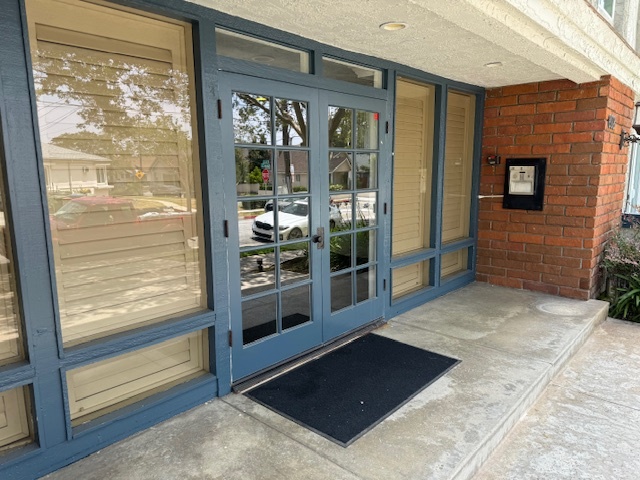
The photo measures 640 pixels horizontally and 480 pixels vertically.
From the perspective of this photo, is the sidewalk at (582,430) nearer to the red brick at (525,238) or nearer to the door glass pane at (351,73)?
the red brick at (525,238)

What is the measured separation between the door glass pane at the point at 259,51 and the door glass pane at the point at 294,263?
1214 millimetres

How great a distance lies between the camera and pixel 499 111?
4766 millimetres

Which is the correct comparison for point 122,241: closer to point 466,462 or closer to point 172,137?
point 172,137

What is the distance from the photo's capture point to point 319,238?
314 cm

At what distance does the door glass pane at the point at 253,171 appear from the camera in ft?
8.58

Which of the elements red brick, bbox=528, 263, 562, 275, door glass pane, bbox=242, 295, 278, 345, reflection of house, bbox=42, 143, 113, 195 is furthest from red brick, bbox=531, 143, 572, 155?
reflection of house, bbox=42, 143, 113, 195

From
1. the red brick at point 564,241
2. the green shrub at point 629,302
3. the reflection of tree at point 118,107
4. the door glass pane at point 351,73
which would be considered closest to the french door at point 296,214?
the door glass pane at point 351,73

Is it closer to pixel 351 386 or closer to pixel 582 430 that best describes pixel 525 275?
pixel 582 430

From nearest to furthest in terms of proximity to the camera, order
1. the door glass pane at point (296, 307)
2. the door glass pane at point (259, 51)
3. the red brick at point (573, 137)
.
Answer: the door glass pane at point (259, 51) < the door glass pane at point (296, 307) < the red brick at point (573, 137)

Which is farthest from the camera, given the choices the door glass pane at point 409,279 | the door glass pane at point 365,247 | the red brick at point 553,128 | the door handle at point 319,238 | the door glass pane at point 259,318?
the red brick at point 553,128

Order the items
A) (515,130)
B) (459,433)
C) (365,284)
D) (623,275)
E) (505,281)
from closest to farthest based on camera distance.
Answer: (459,433) → (365,284) → (623,275) → (515,130) → (505,281)

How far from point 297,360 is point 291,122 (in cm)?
166

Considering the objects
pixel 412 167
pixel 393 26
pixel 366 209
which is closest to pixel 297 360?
pixel 366 209

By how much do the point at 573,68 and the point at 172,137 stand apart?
Answer: 3.28m
